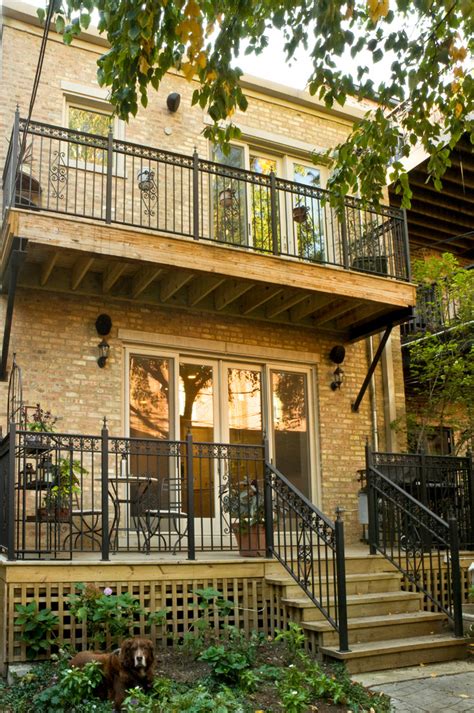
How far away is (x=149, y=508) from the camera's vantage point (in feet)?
25.3

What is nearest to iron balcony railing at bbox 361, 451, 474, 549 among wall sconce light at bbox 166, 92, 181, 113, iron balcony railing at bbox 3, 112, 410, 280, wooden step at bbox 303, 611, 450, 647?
wooden step at bbox 303, 611, 450, 647

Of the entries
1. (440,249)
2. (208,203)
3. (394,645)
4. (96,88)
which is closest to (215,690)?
(394,645)

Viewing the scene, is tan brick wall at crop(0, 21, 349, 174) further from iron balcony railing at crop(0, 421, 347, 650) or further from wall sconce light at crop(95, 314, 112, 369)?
iron balcony railing at crop(0, 421, 347, 650)

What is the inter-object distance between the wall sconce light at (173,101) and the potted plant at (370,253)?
10.4ft

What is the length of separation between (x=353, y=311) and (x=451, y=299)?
2521mm

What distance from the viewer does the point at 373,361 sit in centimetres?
1096

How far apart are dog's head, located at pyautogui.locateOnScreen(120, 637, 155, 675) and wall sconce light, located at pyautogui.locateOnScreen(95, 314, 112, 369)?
4.60 metres

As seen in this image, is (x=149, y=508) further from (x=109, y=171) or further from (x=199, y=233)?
(x=199, y=233)

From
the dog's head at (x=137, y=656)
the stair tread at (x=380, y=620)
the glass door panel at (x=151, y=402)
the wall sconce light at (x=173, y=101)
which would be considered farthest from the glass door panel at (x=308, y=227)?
the dog's head at (x=137, y=656)

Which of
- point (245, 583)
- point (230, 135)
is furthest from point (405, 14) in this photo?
point (245, 583)

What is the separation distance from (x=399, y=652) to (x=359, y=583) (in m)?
1.14

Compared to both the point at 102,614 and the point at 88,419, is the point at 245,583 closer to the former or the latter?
the point at 102,614

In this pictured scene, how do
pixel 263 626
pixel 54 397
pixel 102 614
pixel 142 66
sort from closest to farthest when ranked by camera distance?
pixel 142 66
pixel 102 614
pixel 263 626
pixel 54 397

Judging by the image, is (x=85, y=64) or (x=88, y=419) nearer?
(x=88, y=419)
